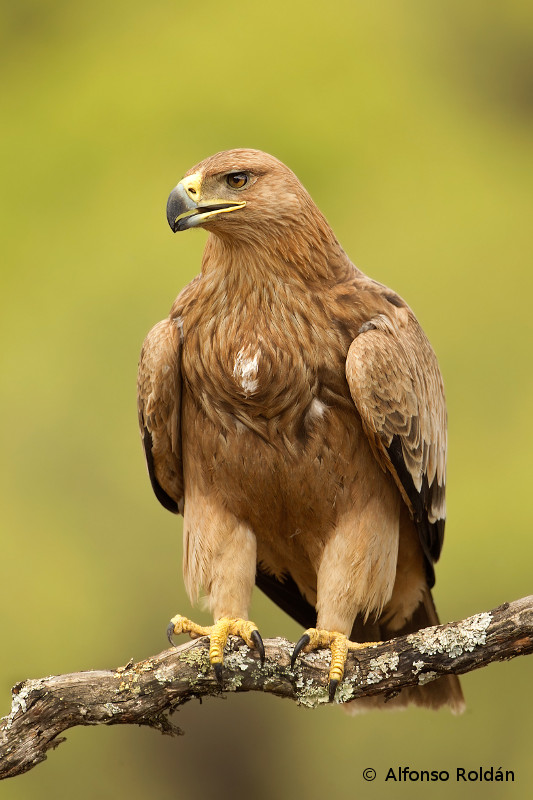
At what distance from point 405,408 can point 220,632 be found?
0.92 m

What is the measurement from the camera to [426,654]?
121 inches

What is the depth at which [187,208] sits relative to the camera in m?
3.16

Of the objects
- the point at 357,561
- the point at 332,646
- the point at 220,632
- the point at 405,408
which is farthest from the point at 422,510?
the point at 220,632

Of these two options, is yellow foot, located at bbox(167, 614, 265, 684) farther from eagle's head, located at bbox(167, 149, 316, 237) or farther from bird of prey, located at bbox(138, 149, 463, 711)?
eagle's head, located at bbox(167, 149, 316, 237)

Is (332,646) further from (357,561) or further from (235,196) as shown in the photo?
(235,196)

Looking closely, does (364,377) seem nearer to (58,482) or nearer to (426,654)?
(426,654)

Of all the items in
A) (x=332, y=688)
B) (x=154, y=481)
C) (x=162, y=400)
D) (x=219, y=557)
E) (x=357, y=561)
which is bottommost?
(x=332, y=688)

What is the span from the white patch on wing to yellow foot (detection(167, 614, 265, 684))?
0.72 metres

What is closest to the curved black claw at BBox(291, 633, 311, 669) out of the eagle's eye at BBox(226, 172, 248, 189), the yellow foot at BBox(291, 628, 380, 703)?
the yellow foot at BBox(291, 628, 380, 703)

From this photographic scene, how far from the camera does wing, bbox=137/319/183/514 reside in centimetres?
351

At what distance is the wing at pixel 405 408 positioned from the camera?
3.35 meters

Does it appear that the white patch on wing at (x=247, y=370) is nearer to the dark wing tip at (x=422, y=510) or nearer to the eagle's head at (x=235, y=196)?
the eagle's head at (x=235, y=196)

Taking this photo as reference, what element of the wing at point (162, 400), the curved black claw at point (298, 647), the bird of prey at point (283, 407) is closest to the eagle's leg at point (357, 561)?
the bird of prey at point (283, 407)

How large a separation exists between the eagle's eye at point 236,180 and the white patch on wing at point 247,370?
50 centimetres
